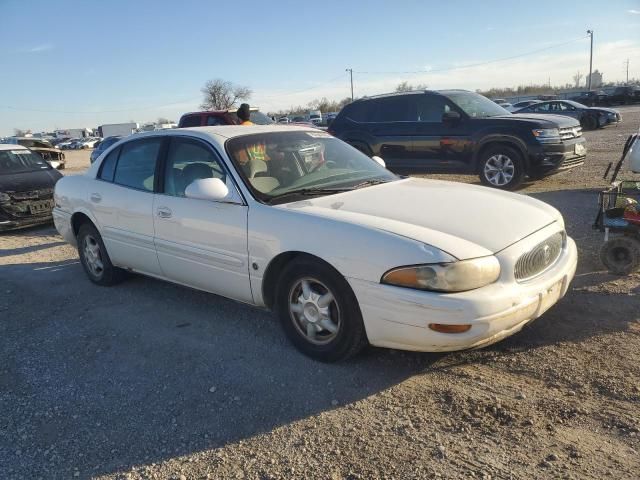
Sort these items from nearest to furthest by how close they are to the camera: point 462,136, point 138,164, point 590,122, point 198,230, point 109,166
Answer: point 198,230, point 138,164, point 109,166, point 462,136, point 590,122

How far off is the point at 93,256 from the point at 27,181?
4952mm

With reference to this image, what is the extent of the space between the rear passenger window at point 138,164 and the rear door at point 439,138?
245 inches

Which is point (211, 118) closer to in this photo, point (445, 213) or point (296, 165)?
point (296, 165)

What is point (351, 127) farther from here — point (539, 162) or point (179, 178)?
point (179, 178)

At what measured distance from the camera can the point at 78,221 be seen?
5684 mm

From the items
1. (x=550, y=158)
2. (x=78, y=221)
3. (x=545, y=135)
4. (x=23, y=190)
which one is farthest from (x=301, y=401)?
(x=23, y=190)

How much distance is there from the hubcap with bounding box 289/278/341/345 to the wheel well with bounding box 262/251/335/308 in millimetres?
163

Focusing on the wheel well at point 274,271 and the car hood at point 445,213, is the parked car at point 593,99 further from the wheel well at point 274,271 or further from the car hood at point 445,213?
the wheel well at point 274,271

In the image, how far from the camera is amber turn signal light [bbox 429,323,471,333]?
2.94m

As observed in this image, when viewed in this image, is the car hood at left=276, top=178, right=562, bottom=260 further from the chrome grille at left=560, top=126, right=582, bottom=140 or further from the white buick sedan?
the chrome grille at left=560, top=126, right=582, bottom=140

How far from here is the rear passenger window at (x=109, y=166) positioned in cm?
523

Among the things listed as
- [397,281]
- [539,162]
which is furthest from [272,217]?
[539,162]

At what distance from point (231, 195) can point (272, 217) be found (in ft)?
1.41

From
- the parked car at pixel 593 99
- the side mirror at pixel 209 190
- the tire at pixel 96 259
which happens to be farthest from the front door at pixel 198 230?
the parked car at pixel 593 99
